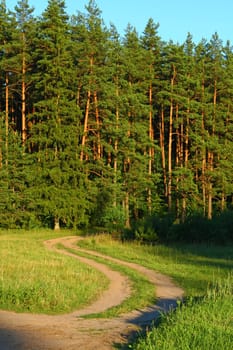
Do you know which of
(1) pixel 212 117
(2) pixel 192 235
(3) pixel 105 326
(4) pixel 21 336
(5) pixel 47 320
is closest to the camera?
(4) pixel 21 336

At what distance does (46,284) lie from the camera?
14398mm

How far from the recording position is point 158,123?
5572cm

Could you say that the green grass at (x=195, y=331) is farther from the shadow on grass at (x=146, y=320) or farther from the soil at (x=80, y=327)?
the soil at (x=80, y=327)

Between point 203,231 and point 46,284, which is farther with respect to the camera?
point 203,231

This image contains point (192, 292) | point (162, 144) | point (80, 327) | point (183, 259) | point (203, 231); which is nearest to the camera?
point (80, 327)

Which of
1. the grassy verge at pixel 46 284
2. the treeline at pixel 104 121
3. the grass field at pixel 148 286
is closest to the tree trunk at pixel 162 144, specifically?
the treeline at pixel 104 121

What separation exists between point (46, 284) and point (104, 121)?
3223 cm

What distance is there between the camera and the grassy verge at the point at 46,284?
12.4 m

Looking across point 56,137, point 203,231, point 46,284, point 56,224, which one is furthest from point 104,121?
point 46,284

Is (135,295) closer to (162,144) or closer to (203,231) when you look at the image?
(203,231)

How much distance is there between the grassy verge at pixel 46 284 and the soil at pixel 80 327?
19.2 inches

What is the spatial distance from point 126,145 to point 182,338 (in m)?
39.3

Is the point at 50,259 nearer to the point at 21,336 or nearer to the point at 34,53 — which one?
the point at 21,336

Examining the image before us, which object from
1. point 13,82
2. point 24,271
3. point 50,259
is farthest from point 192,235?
point 13,82
